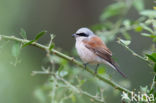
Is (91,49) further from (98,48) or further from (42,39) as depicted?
(42,39)

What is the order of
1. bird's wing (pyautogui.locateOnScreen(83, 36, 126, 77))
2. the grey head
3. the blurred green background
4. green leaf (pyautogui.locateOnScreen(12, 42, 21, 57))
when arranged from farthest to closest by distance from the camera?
the grey head, the blurred green background, bird's wing (pyautogui.locateOnScreen(83, 36, 126, 77)), green leaf (pyautogui.locateOnScreen(12, 42, 21, 57))

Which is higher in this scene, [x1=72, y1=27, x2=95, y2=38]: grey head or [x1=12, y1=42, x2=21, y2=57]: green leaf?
[x1=72, y1=27, x2=95, y2=38]: grey head

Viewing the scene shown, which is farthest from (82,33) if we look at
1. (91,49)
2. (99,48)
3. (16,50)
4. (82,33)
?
(16,50)

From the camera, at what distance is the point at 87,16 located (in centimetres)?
720

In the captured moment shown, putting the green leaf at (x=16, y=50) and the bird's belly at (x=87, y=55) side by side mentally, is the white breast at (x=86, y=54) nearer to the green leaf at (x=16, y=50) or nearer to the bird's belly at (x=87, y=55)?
the bird's belly at (x=87, y=55)

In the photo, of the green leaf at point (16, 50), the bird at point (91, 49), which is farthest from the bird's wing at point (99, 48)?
the green leaf at point (16, 50)

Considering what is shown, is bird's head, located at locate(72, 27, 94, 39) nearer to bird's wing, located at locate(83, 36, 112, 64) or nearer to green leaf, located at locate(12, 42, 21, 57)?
bird's wing, located at locate(83, 36, 112, 64)

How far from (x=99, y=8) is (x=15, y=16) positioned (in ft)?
8.75

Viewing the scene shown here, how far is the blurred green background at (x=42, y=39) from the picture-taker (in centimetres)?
360

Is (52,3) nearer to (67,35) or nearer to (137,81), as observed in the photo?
(67,35)

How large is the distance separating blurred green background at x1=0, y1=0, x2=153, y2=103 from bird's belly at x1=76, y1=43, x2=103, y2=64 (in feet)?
0.96

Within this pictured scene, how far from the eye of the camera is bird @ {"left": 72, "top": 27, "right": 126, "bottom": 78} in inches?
145

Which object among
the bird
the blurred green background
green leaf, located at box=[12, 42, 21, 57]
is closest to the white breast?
the bird

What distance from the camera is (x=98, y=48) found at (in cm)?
386
